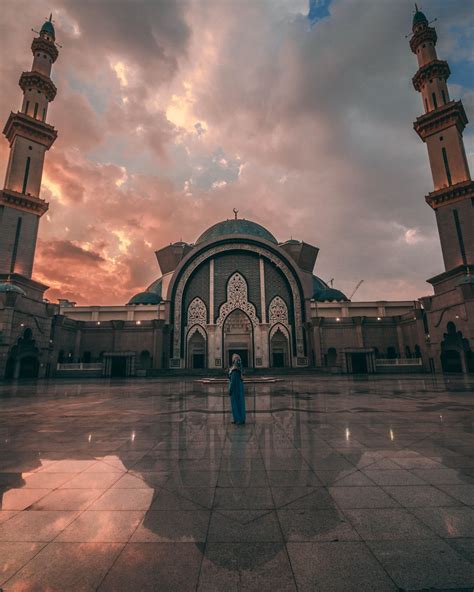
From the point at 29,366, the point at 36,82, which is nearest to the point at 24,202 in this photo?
the point at 36,82

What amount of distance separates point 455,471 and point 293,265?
34.2 m

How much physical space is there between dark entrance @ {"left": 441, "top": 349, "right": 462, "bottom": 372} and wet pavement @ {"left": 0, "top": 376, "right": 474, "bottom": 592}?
26.3 m

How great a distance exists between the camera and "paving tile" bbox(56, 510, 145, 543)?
2.39m

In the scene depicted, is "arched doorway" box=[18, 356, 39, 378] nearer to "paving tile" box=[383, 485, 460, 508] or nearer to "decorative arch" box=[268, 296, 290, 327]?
"decorative arch" box=[268, 296, 290, 327]

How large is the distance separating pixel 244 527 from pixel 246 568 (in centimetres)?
53

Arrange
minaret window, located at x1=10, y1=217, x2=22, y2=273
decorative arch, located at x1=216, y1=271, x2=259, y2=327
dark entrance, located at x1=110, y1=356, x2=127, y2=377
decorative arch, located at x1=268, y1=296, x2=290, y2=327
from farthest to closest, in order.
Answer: decorative arch, located at x1=268, y1=296, x2=290, y2=327
decorative arch, located at x1=216, y1=271, x2=259, y2=327
minaret window, located at x1=10, y1=217, x2=22, y2=273
dark entrance, located at x1=110, y1=356, x2=127, y2=377

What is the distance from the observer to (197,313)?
36406 mm

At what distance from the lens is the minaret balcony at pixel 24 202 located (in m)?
30.6

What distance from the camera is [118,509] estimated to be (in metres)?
2.87

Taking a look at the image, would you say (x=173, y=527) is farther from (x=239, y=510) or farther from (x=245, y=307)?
(x=245, y=307)

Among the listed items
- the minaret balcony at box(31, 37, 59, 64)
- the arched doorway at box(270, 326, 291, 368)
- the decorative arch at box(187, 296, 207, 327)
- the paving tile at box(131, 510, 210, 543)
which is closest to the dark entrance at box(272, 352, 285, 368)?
the arched doorway at box(270, 326, 291, 368)

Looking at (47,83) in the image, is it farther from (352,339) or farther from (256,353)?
(352,339)

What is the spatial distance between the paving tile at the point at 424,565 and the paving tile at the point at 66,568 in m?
1.82

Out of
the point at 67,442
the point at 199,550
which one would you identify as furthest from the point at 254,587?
the point at 67,442
